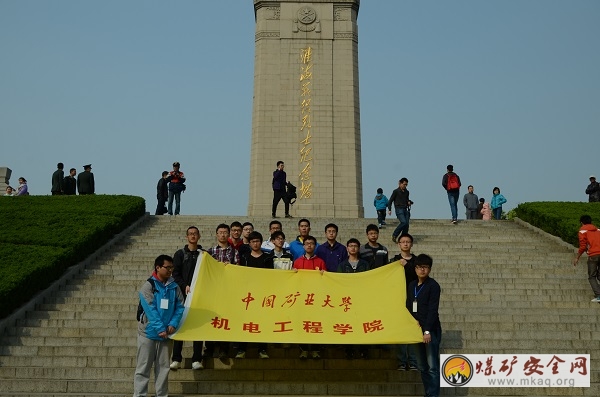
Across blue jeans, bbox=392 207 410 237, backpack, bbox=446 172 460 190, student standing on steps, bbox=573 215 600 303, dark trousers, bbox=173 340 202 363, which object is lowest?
dark trousers, bbox=173 340 202 363

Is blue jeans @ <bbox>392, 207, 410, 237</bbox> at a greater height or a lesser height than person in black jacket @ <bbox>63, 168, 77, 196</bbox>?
lesser

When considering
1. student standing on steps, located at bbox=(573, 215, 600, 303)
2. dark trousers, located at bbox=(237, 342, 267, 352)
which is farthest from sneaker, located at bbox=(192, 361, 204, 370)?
student standing on steps, located at bbox=(573, 215, 600, 303)

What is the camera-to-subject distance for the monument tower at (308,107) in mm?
25062

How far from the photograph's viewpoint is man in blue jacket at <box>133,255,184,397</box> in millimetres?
8422

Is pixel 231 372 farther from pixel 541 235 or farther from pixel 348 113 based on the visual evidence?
pixel 348 113

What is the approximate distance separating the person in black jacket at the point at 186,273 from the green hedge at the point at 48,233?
11.6 feet

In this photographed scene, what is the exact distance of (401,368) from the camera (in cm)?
970

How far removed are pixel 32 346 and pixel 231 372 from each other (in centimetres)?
310

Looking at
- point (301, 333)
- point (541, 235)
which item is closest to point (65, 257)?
point (301, 333)

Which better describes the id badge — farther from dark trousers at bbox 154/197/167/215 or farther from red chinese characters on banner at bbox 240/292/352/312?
dark trousers at bbox 154/197/167/215

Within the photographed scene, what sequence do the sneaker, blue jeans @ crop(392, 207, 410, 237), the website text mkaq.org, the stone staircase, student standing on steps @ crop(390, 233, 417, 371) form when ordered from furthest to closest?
blue jeans @ crop(392, 207, 410, 237) → student standing on steps @ crop(390, 233, 417, 371) → the sneaker → the stone staircase → the website text mkaq.org

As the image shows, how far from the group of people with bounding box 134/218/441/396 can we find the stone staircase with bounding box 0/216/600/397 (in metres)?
0.23

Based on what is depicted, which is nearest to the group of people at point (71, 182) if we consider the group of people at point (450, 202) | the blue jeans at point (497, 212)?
the group of people at point (450, 202)

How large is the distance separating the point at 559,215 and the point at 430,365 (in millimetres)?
10544
